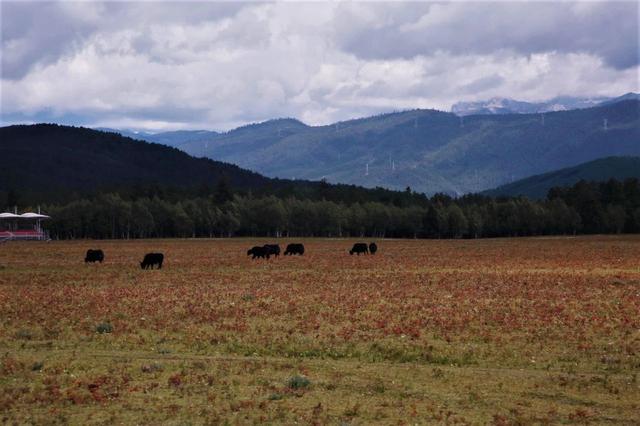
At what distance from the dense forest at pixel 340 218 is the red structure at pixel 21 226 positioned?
15397 millimetres

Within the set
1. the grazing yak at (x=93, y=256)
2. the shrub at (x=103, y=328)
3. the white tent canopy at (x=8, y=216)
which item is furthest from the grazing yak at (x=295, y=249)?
the white tent canopy at (x=8, y=216)

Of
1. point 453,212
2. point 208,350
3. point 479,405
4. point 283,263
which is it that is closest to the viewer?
point 479,405

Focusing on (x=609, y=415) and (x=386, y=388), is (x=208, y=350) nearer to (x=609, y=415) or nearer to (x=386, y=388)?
(x=386, y=388)

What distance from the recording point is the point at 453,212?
16950 cm

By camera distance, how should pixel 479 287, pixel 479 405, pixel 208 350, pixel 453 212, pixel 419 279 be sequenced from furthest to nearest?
pixel 453 212
pixel 419 279
pixel 479 287
pixel 208 350
pixel 479 405

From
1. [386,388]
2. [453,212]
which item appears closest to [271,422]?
[386,388]

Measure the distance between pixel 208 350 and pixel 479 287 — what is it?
62.3 ft

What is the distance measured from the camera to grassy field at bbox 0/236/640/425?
14.8 m

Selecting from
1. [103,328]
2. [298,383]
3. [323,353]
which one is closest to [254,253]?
[103,328]

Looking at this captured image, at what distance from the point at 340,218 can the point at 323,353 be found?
15553 cm

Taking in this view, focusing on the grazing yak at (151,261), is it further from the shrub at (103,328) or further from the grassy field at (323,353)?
the shrub at (103,328)

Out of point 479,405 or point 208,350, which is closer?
point 479,405

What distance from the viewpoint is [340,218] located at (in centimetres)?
17588

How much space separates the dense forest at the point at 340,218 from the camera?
169 meters
